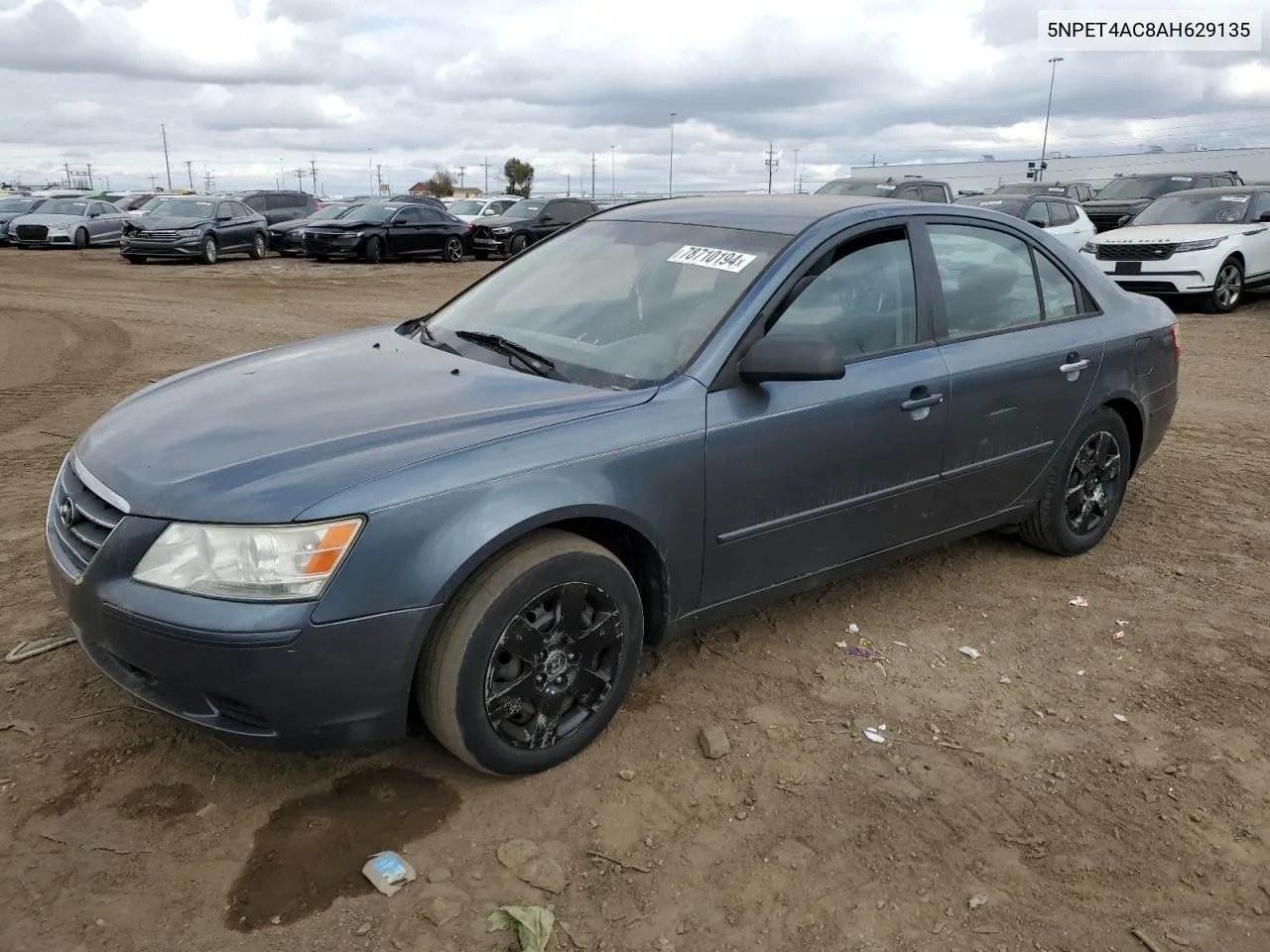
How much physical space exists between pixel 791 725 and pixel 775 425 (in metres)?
0.99

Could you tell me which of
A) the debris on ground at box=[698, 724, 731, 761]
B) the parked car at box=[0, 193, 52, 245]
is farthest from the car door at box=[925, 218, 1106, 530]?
the parked car at box=[0, 193, 52, 245]

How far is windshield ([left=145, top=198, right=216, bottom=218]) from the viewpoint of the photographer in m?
21.6

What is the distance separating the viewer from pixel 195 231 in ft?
68.5

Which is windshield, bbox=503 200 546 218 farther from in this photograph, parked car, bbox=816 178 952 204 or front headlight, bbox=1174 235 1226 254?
front headlight, bbox=1174 235 1226 254

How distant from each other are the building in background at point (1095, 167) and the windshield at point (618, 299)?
45294 mm

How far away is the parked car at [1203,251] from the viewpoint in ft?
44.2

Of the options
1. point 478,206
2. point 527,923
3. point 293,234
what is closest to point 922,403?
point 527,923

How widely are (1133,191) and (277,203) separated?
2146cm

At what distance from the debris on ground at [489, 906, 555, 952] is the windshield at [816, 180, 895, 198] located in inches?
651

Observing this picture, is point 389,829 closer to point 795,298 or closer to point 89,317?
point 795,298

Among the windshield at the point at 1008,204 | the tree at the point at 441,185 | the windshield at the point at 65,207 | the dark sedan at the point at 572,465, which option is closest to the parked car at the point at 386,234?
the windshield at the point at 65,207

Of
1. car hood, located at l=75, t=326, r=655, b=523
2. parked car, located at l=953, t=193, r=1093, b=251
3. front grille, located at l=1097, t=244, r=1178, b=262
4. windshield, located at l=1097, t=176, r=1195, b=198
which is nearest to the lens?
car hood, located at l=75, t=326, r=655, b=523

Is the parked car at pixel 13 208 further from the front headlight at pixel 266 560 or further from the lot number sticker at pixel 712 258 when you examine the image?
the front headlight at pixel 266 560

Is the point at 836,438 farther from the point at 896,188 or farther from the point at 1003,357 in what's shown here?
the point at 896,188
